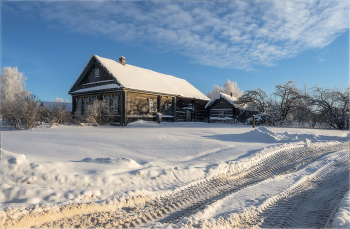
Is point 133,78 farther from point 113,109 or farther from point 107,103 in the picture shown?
point 113,109

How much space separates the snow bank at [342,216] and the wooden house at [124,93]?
52.7 feet

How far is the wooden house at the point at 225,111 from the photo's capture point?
2391 centimetres

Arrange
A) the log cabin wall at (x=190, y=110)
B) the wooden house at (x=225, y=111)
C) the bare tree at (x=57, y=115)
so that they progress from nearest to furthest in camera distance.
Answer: the bare tree at (x=57, y=115), the wooden house at (x=225, y=111), the log cabin wall at (x=190, y=110)

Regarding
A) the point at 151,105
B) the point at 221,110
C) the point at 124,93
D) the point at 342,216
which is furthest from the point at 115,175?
the point at 221,110

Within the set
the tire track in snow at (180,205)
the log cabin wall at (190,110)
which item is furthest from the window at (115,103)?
the tire track in snow at (180,205)

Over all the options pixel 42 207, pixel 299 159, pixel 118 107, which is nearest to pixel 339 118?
pixel 299 159

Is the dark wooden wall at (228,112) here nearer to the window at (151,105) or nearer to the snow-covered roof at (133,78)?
the snow-covered roof at (133,78)

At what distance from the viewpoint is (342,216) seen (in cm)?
319

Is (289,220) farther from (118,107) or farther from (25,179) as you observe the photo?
(118,107)

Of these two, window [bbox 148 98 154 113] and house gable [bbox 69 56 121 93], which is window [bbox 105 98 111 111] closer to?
house gable [bbox 69 56 121 93]

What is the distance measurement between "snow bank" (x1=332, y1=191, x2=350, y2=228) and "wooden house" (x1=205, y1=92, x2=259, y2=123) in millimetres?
20470

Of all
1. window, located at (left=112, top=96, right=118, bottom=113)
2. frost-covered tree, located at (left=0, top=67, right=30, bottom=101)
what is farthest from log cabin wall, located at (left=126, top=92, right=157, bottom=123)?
frost-covered tree, located at (left=0, top=67, right=30, bottom=101)

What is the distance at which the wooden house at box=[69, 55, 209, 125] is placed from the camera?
60.3ft

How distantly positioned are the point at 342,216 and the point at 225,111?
22.1 meters
